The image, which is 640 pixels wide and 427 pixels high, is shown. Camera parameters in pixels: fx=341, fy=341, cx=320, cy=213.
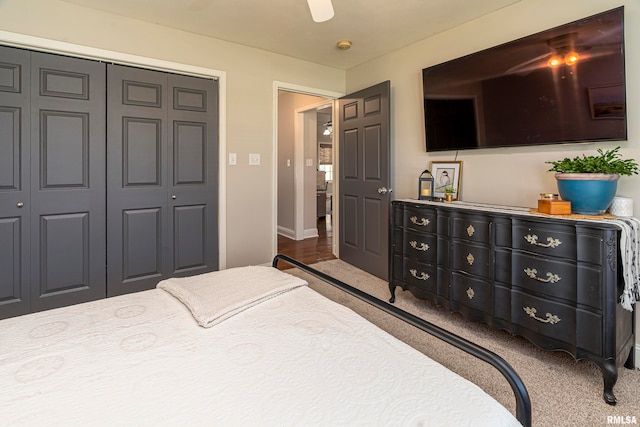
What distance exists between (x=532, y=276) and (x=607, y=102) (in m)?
1.10

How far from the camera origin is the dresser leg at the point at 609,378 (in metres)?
1.67

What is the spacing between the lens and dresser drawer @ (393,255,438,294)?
257cm

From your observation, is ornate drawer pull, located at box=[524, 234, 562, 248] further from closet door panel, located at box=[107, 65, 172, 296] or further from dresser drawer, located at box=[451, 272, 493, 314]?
closet door panel, located at box=[107, 65, 172, 296]

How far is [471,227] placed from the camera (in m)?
2.27

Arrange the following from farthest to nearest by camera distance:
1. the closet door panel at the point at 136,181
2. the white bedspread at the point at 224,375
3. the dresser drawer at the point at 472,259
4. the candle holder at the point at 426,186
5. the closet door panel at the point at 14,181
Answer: the candle holder at the point at 426,186 → the closet door panel at the point at 136,181 → the closet door panel at the point at 14,181 → the dresser drawer at the point at 472,259 → the white bedspread at the point at 224,375

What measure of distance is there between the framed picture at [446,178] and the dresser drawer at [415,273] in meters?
0.67

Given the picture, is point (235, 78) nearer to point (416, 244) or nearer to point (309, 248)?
point (416, 244)

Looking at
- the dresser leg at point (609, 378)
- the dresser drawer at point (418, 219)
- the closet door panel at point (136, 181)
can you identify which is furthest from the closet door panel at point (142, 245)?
the dresser leg at point (609, 378)

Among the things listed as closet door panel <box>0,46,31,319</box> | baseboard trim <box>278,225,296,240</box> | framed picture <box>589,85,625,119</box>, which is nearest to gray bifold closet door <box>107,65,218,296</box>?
closet door panel <box>0,46,31,319</box>

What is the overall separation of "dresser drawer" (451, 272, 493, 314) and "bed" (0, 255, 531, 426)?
4.00 ft

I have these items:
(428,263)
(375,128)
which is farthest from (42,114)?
(428,263)

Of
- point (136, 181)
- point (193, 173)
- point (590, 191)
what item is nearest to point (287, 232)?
point (193, 173)

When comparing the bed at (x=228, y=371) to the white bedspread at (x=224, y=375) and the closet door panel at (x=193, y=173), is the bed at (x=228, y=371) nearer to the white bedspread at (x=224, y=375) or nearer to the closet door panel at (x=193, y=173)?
the white bedspread at (x=224, y=375)

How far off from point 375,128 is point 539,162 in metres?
1.57
